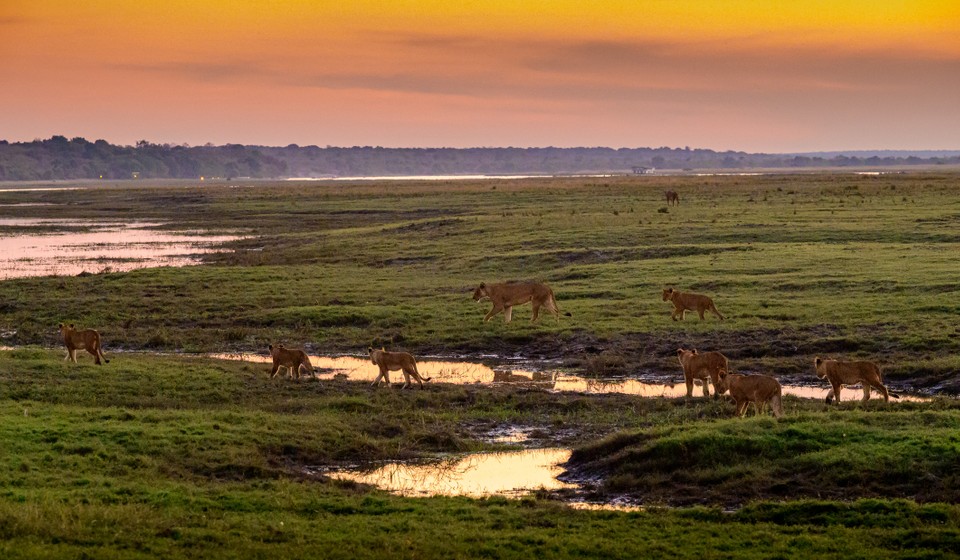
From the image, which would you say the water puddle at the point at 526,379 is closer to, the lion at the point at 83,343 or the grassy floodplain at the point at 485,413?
the grassy floodplain at the point at 485,413

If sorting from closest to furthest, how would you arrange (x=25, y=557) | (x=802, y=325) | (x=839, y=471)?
(x=25, y=557)
(x=839, y=471)
(x=802, y=325)

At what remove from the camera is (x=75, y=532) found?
11750 millimetres

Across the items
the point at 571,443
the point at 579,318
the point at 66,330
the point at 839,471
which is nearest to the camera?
the point at 839,471

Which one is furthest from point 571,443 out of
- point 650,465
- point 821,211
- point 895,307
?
point 821,211

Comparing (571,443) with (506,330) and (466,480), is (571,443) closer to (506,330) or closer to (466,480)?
(466,480)

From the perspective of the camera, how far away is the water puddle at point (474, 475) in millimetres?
15156

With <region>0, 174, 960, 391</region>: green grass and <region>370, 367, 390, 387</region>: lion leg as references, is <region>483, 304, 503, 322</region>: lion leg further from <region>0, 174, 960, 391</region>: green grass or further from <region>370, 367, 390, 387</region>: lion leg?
<region>370, 367, 390, 387</region>: lion leg

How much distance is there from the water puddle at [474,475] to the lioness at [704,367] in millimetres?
3946

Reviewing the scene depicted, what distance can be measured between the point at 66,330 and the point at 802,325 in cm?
1610

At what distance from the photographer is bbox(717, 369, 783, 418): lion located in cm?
1767

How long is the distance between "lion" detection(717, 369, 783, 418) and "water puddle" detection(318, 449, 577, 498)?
114 inches

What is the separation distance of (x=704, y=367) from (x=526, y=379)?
4457mm

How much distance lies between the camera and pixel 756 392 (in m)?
17.7

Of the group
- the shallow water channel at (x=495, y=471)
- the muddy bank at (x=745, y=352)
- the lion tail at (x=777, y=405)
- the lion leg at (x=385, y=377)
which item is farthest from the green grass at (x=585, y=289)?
the lion tail at (x=777, y=405)
